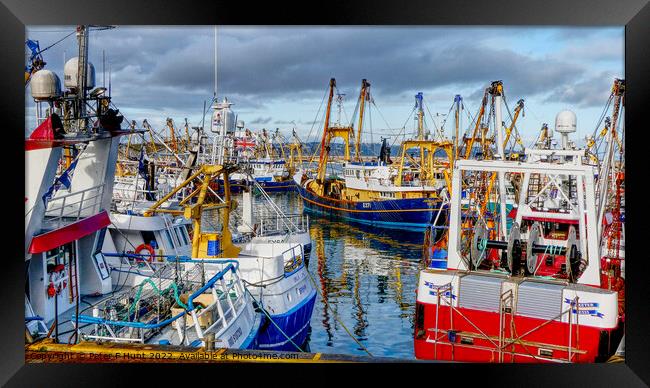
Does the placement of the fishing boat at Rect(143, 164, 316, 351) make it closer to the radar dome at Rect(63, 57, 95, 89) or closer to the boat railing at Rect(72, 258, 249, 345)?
the boat railing at Rect(72, 258, 249, 345)

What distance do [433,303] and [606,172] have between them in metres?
4.48

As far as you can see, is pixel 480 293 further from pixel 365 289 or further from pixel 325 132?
pixel 325 132

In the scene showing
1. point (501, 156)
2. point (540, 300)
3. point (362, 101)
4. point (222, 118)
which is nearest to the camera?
point (540, 300)

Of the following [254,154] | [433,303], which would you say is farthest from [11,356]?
[254,154]

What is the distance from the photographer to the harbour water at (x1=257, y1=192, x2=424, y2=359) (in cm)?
1190

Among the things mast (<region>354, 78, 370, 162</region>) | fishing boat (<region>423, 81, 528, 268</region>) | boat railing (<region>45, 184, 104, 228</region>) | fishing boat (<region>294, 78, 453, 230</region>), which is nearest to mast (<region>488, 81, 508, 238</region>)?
fishing boat (<region>423, 81, 528, 268</region>)

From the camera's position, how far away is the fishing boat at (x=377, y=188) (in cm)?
A: 2689

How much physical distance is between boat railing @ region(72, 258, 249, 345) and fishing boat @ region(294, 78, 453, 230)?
17687 millimetres

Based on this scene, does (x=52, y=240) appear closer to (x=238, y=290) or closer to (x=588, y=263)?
(x=238, y=290)

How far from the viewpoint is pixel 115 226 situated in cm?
1072

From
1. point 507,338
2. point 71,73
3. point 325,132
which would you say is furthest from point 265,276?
point 325,132

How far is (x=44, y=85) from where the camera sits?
8.19m
